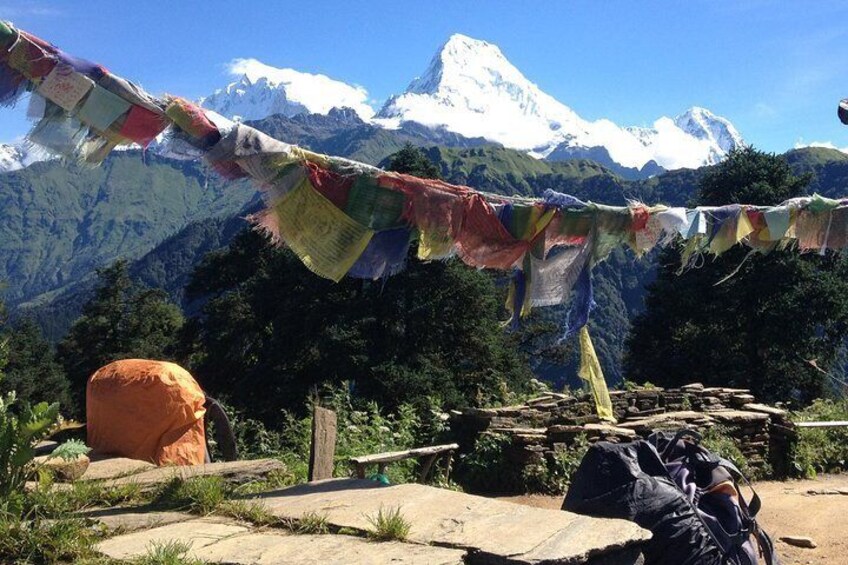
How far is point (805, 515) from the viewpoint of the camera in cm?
911

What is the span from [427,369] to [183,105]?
57.5 ft

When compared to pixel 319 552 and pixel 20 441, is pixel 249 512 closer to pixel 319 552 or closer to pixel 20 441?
pixel 319 552

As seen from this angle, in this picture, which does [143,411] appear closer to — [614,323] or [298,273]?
[298,273]

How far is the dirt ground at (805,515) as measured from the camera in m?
7.36

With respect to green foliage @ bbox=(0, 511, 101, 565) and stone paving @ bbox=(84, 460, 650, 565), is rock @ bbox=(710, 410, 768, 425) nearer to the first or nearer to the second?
stone paving @ bbox=(84, 460, 650, 565)

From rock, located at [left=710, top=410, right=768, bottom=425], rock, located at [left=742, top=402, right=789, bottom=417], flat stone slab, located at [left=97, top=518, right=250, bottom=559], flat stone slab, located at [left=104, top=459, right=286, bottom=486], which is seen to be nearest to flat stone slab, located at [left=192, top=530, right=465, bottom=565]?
flat stone slab, located at [left=97, top=518, right=250, bottom=559]

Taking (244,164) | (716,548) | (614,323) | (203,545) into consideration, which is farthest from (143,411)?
(614,323)

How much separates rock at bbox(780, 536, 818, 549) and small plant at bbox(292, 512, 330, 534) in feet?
19.2

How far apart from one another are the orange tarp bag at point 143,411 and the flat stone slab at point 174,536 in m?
2.23

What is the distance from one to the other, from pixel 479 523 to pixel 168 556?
1.65 metres

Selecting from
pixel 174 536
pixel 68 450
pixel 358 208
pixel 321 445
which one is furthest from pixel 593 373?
pixel 68 450

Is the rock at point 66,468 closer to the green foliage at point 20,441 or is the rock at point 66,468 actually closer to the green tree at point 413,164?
the green foliage at point 20,441

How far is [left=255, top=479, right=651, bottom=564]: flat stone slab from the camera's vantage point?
366cm

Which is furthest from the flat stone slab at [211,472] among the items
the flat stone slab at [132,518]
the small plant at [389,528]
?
the small plant at [389,528]
